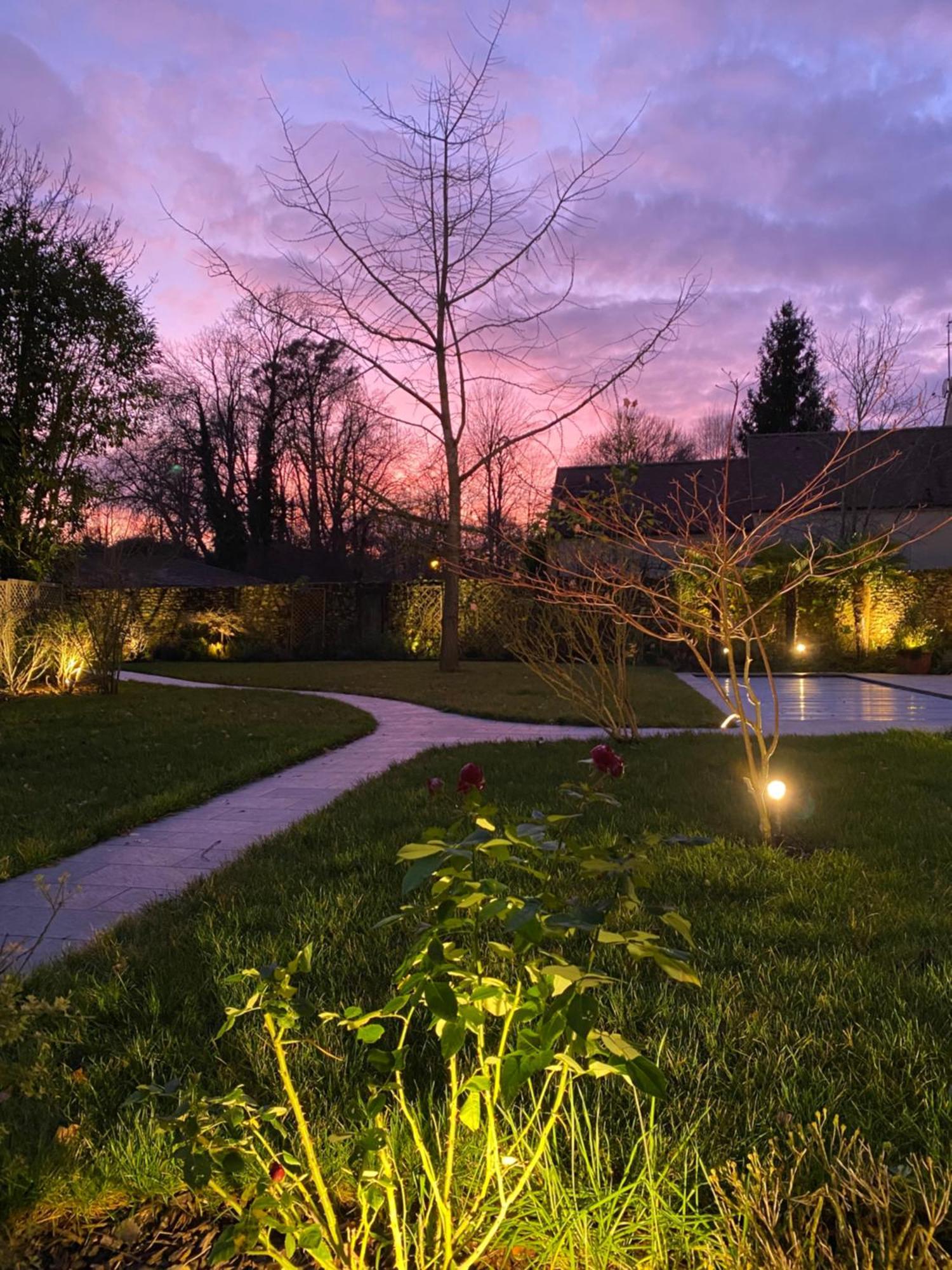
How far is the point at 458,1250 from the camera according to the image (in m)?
1.34

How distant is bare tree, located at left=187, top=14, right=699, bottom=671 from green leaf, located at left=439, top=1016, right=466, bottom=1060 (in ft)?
28.6

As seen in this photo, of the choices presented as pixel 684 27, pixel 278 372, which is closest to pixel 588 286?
pixel 684 27

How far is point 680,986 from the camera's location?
7.82 ft

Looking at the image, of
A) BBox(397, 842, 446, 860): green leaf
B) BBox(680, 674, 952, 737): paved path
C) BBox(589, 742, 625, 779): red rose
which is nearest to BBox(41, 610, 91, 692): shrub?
BBox(680, 674, 952, 737): paved path

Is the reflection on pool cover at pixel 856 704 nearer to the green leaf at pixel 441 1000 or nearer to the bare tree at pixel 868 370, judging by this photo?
the bare tree at pixel 868 370

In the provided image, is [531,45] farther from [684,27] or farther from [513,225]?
[513,225]

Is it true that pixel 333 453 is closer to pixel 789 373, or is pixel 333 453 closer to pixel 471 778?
pixel 789 373

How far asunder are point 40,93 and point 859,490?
1946 centimetres

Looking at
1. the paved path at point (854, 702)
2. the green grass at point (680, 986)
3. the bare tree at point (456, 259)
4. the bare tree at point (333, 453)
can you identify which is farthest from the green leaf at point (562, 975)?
the bare tree at point (333, 453)

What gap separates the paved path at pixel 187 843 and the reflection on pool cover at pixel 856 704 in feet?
10.3

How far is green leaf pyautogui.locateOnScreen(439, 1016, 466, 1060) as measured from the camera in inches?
40.9

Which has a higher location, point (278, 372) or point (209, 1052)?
point (278, 372)

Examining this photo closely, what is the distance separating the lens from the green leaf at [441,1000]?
3.32 feet

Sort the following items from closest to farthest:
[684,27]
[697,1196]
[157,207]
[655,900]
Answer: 1. [697,1196]
2. [655,900]
3. [684,27]
4. [157,207]
